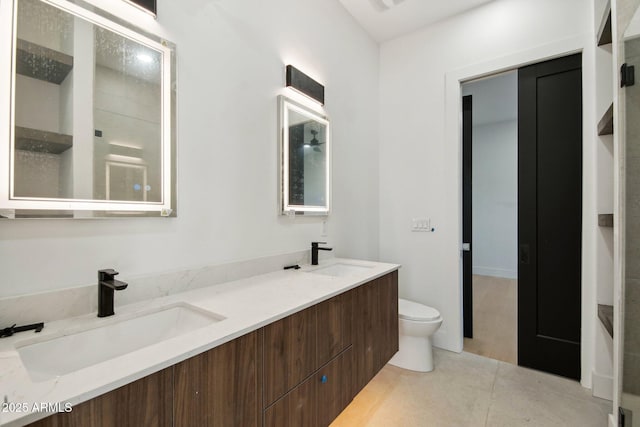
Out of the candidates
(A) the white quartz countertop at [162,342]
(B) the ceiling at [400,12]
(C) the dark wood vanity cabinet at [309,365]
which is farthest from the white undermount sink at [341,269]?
(B) the ceiling at [400,12]

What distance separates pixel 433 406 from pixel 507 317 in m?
2.04

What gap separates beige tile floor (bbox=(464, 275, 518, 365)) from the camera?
248cm

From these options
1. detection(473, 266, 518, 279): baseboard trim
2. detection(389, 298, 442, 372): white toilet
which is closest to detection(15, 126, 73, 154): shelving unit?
detection(389, 298, 442, 372): white toilet

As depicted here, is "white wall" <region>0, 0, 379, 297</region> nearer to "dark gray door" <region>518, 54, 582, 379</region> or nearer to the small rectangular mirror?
the small rectangular mirror

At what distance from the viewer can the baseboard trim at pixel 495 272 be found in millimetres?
4965

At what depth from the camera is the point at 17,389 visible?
1.80 ft

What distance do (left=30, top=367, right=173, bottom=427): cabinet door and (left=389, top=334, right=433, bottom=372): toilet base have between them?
6.34 feet

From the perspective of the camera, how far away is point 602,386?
6.07 ft

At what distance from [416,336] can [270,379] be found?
159 cm

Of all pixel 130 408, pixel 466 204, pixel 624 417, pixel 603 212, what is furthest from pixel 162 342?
pixel 466 204

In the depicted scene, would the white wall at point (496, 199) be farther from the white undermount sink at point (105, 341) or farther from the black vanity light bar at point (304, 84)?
the white undermount sink at point (105, 341)

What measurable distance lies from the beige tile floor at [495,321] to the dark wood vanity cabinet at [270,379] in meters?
1.48

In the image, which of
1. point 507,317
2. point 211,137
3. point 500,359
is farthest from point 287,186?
point 507,317

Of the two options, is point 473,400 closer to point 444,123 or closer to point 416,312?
point 416,312
